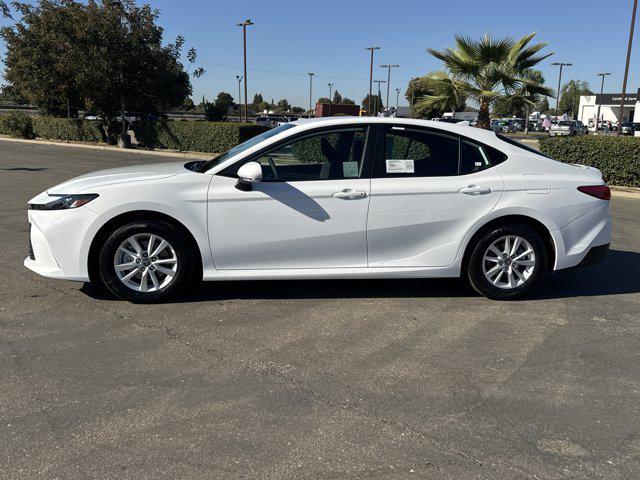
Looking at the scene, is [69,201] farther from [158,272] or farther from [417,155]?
[417,155]

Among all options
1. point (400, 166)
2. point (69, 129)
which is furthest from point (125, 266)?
point (69, 129)

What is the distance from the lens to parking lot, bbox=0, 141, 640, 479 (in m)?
2.69

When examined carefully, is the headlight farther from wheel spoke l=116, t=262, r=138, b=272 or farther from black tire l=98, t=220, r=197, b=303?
wheel spoke l=116, t=262, r=138, b=272

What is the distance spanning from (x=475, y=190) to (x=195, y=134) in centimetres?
2157

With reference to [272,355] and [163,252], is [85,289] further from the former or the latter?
[272,355]

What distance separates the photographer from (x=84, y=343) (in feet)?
13.0

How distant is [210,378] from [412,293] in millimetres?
2417

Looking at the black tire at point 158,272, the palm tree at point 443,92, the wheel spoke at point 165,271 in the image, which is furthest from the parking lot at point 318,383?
the palm tree at point 443,92

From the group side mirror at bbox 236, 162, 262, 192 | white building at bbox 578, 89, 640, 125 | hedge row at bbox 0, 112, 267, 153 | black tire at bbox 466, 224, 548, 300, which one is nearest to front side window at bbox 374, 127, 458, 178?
black tire at bbox 466, 224, 548, 300

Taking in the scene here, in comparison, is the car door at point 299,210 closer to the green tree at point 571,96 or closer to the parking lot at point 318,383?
the parking lot at point 318,383

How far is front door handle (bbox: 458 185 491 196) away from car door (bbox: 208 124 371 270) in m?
0.86

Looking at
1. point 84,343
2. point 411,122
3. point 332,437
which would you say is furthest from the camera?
point 411,122

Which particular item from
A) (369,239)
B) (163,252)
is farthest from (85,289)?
(369,239)

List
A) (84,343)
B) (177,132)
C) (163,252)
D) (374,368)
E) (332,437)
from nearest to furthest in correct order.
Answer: (332,437) → (374,368) → (84,343) → (163,252) → (177,132)
